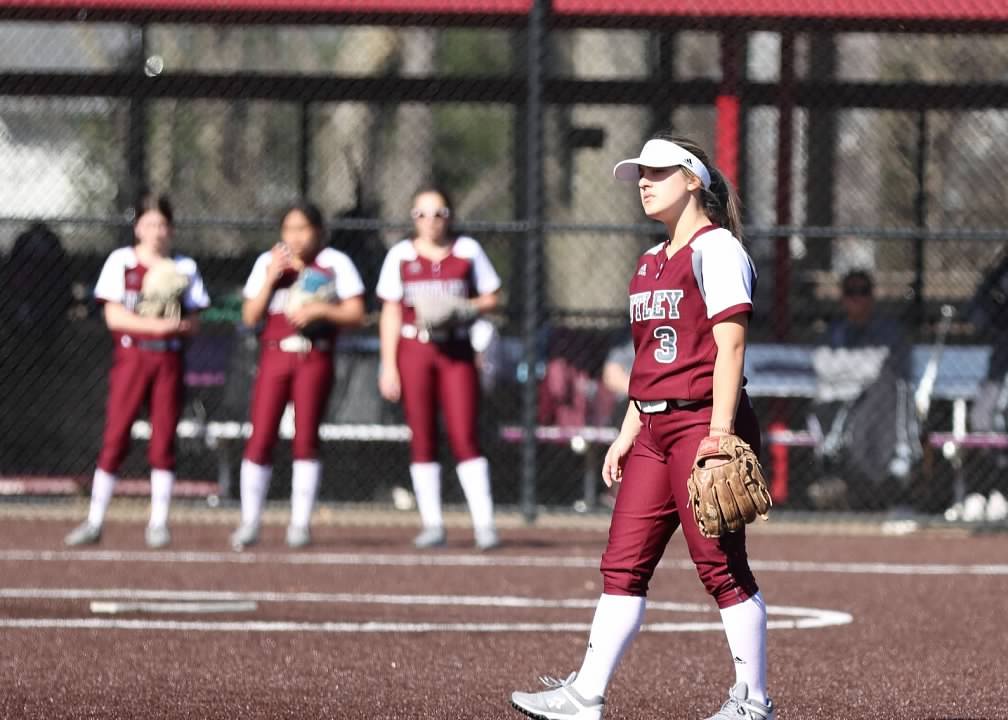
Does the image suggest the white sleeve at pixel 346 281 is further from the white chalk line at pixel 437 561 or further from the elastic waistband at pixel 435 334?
the white chalk line at pixel 437 561

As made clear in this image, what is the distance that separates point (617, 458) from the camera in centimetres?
505

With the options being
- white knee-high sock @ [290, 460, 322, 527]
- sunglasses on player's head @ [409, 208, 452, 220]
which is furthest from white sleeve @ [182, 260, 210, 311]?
sunglasses on player's head @ [409, 208, 452, 220]

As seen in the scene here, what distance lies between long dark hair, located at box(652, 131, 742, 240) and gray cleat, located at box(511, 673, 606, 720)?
1.24 metres

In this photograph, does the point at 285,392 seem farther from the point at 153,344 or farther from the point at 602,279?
the point at 602,279

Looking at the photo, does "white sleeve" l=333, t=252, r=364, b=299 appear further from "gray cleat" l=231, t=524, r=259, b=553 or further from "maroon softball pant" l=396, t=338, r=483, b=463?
"gray cleat" l=231, t=524, r=259, b=553

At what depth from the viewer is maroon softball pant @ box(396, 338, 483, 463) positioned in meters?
9.70

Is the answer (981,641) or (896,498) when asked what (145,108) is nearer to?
(896,498)

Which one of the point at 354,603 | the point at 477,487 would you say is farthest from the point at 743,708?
the point at 477,487

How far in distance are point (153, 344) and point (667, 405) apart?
541cm

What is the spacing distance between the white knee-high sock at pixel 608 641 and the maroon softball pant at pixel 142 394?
210 inches

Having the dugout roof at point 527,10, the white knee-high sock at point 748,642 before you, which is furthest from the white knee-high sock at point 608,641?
the dugout roof at point 527,10

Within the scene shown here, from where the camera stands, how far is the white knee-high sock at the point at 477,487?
9844 millimetres

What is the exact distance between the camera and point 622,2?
12.0m

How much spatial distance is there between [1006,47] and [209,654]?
1781cm
